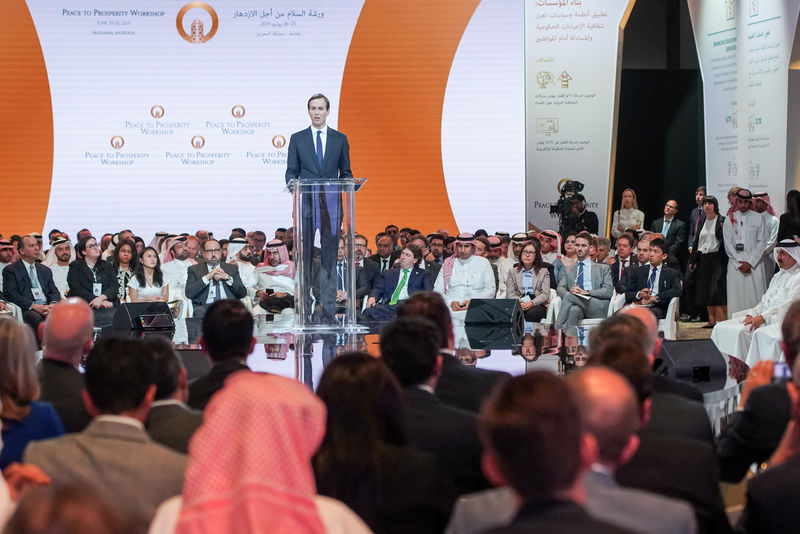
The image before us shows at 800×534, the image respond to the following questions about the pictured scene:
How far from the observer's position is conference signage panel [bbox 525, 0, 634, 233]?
12086 mm

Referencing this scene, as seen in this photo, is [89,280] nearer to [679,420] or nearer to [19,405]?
[19,405]

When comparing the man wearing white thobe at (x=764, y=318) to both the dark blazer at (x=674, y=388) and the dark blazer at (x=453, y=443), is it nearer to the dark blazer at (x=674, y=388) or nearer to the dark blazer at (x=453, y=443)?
the dark blazer at (x=674, y=388)

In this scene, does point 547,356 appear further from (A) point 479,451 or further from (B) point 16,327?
(B) point 16,327

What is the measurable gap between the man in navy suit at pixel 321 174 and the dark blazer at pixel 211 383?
3.01m

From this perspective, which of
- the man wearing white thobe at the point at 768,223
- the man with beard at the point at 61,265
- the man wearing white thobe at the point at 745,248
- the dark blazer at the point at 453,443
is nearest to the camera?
the dark blazer at the point at 453,443

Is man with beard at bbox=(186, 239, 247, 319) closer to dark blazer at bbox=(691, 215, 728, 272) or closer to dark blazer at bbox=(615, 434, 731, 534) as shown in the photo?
dark blazer at bbox=(691, 215, 728, 272)

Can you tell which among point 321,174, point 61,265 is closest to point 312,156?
point 321,174

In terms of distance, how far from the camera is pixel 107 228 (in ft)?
38.4

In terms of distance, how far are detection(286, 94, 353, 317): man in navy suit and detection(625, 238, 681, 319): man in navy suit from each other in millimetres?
2778

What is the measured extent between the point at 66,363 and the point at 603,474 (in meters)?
2.06

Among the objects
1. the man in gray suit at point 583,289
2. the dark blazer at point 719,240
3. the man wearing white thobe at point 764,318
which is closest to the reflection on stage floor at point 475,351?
the man wearing white thobe at point 764,318

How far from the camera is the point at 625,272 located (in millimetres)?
8578

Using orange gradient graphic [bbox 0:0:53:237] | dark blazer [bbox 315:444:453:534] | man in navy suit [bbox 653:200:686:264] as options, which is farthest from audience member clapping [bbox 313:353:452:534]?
orange gradient graphic [bbox 0:0:53:237]

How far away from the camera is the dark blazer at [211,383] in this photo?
311 cm
